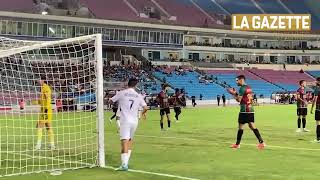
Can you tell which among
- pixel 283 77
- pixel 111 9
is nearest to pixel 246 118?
pixel 111 9

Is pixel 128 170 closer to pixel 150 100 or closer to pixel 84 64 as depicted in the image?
pixel 84 64

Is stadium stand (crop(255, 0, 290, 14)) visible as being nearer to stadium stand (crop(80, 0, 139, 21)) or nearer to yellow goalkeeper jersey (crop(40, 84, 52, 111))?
stadium stand (crop(80, 0, 139, 21))

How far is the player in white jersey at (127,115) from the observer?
1175 cm

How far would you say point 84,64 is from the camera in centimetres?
1475

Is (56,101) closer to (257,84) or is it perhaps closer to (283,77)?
(257,84)

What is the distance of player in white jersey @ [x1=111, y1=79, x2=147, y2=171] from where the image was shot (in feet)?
38.5

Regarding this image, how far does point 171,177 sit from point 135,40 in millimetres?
69702

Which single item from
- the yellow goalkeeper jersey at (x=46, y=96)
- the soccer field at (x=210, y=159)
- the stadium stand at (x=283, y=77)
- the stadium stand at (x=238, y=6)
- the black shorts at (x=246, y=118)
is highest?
the stadium stand at (x=238, y=6)

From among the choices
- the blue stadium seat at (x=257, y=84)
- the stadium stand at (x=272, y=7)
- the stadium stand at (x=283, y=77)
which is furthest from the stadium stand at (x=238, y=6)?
the blue stadium seat at (x=257, y=84)

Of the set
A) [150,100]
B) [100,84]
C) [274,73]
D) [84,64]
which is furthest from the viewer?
[274,73]

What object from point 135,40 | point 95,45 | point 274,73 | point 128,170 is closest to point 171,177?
point 128,170

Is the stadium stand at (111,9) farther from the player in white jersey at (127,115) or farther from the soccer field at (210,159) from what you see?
the player in white jersey at (127,115)

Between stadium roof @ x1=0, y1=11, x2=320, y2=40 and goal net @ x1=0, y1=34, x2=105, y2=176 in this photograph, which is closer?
goal net @ x1=0, y1=34, x2=105, y2=176

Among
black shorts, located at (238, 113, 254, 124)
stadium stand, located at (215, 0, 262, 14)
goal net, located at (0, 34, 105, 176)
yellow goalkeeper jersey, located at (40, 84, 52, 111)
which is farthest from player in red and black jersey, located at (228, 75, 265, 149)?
stadium stand, located at (215, 0, 262, 14)
